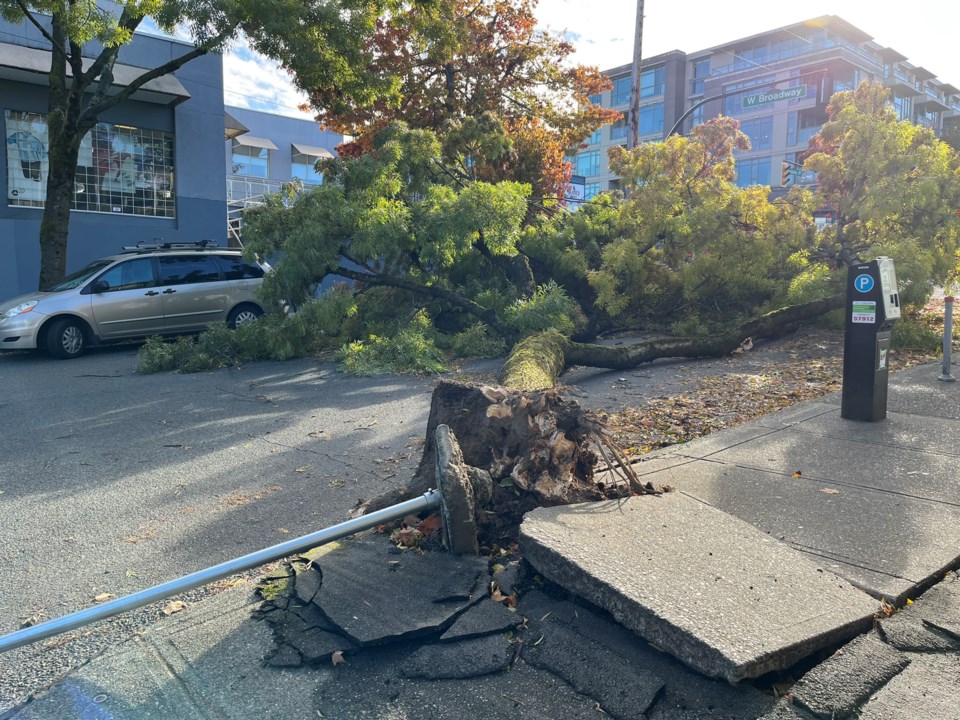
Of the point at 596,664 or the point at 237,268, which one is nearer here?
the point at 596,664

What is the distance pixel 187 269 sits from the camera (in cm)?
1422

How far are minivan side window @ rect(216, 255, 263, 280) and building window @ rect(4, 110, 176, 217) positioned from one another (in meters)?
5.69

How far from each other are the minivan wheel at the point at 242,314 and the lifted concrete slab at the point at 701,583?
11854 mm

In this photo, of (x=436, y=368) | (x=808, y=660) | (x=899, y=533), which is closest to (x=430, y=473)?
(x=808, y=660)

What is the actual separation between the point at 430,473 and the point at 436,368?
596 centimetres

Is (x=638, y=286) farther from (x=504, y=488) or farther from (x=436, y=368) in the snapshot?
(x=504, y=488)

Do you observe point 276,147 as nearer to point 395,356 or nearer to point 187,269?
point 187,269

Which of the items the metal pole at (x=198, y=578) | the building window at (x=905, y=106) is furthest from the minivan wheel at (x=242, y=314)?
the building window at (x=905, y=106)

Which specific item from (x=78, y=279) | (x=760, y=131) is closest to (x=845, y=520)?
(x=78, y=279)

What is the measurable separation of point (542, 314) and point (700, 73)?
203 ft

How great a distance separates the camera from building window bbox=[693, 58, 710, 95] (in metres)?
63.8

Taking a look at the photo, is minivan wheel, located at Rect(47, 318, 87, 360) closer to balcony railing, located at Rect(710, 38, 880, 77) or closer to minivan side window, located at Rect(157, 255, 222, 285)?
minivan side window, located at Rect(157, 255, 222, 285)

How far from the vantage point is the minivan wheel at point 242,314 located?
47.9ft

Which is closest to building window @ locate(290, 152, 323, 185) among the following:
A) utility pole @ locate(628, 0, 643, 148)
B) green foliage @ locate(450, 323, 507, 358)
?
utility pole @ locate(628, 0, 643, 148)
